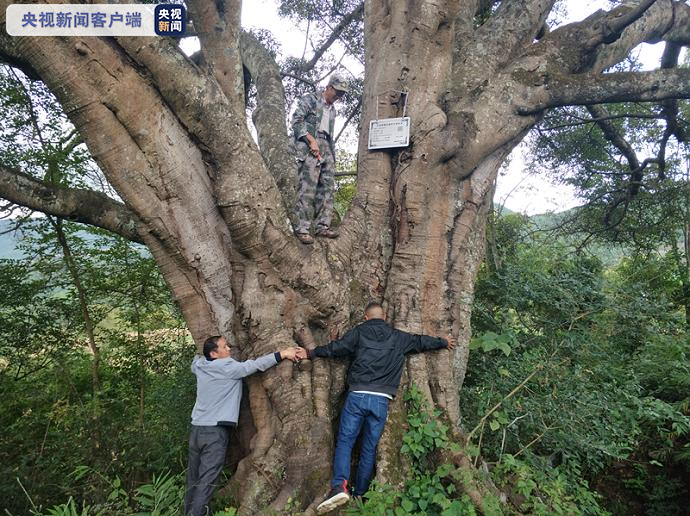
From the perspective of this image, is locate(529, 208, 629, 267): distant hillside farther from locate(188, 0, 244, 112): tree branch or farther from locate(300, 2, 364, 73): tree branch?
locate(188, 0, 244, 112): tree branch

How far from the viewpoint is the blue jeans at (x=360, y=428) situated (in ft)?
11.5

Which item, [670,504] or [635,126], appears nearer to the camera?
[670,504]

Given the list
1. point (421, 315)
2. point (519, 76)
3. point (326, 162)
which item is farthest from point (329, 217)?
point (519, 76)

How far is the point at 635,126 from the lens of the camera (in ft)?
32.4

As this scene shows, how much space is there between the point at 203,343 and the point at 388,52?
3.61 metres

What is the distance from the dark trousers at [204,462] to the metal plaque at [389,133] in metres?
3.01

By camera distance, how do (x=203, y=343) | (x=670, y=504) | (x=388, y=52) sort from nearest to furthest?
(x=203, y=343) → (x=388, y=52) → (x=670, y=504)

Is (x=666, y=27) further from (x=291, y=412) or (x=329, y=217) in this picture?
(x=291, y=412)

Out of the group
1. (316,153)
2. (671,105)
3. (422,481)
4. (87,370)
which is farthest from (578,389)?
(87,370)

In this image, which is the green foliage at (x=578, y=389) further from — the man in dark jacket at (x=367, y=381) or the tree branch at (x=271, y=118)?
the tree branch at (x=271, y=118)

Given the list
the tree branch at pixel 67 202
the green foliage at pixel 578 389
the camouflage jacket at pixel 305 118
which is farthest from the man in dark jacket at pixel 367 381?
the tree branch at pixel 67 202

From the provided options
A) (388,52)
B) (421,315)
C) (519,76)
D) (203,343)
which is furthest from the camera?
(388,52)

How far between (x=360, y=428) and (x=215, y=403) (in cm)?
118

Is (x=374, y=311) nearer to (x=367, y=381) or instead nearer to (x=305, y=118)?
(x=367, y=381)
